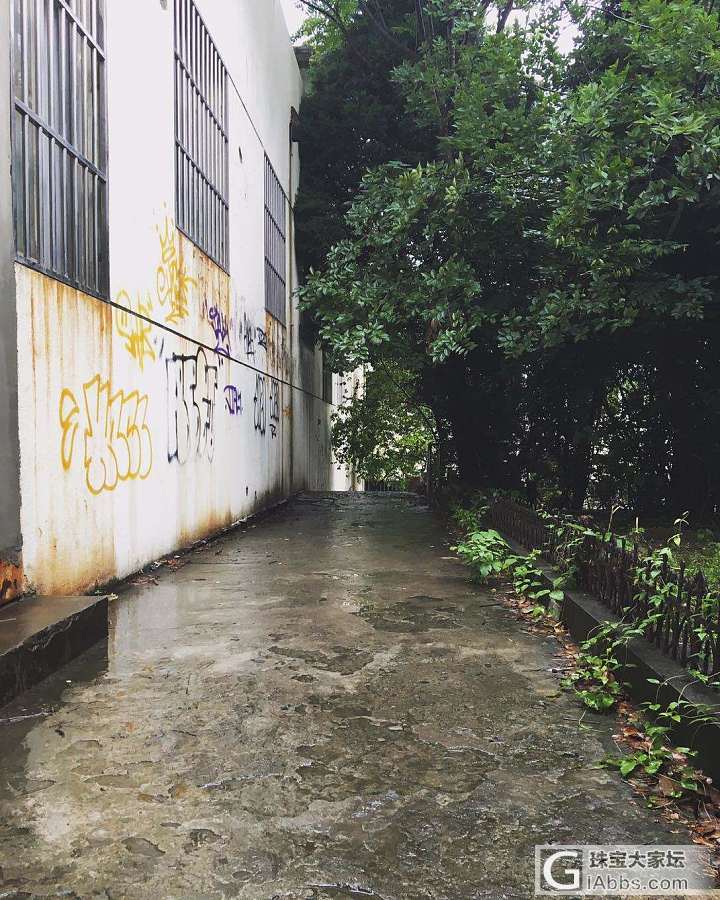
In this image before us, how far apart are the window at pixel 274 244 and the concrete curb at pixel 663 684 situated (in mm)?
10192

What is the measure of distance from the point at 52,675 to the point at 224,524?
20.9ft

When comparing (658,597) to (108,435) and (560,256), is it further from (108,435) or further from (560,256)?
(560,256)

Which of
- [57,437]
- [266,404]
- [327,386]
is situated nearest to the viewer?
[57,437]

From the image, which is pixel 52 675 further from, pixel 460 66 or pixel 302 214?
pixel 302 214

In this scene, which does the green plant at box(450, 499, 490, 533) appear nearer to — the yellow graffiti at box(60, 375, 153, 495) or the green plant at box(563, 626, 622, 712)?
the yellow graffiti at box(60, 375, 153, 495)

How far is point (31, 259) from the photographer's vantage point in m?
5.23

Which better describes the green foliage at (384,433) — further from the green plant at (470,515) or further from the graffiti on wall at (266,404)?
the green plant at (470,515)

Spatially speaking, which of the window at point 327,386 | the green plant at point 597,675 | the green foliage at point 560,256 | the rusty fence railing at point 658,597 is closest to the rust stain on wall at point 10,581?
the green plant at point 597,675

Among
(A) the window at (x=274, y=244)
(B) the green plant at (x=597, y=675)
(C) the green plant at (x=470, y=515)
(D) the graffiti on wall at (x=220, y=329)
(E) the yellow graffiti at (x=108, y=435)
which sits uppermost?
(A) the window at (x=274, y=244)

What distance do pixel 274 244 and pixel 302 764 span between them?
13.2 meters

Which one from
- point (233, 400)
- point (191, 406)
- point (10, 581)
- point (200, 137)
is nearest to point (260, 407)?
Result: point (233, 400)

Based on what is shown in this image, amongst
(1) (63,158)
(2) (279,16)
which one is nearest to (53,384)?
(1) (63,158)

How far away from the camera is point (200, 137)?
32.1ft

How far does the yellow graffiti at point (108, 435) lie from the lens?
5.80 metres
